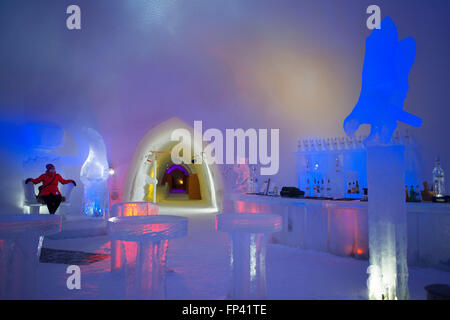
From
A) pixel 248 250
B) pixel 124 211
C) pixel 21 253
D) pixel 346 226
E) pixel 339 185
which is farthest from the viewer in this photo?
pixel 339 185

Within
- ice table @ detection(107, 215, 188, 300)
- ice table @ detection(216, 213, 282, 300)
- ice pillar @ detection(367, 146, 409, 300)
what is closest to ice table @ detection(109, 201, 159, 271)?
ice table @ detection(107, 215, 188, 300)

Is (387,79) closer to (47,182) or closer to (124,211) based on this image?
(124,211)

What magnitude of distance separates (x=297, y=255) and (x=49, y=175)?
5137 millimetres

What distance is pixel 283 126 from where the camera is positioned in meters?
8.32

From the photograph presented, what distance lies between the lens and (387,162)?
294 cm

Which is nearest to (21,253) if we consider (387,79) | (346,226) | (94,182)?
(387,79)

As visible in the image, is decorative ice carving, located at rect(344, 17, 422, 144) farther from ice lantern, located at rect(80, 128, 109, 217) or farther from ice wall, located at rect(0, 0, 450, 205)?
ice lantern, located at rect(80, 128, 109, 217)

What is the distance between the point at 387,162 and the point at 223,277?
7.06 ft

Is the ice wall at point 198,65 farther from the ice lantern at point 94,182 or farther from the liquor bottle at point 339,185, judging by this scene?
the liquor bottle at point 339,185

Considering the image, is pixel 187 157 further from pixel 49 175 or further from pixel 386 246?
pixel 386 246

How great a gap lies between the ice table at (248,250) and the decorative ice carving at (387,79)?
1.42 meters

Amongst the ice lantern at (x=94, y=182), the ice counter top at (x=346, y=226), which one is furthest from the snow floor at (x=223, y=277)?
the ice lantern at (x=94, y=182)

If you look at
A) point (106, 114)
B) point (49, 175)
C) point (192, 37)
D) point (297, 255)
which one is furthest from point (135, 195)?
point (297, 255)

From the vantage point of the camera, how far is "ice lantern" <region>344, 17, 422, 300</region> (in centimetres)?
288
